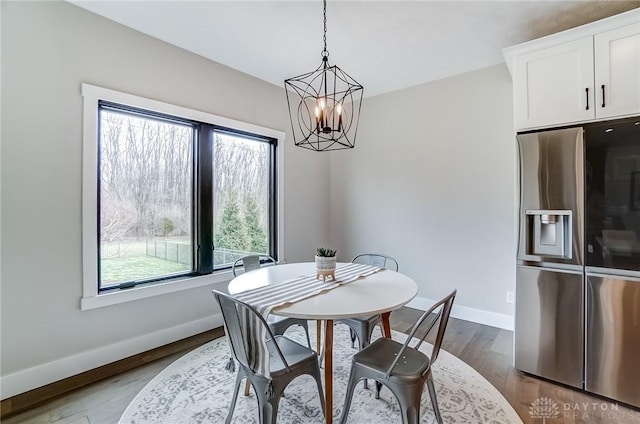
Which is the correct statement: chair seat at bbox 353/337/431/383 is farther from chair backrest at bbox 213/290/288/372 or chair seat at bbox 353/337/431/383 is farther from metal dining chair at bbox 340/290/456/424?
chair backrest at bbox 213/290/288/372


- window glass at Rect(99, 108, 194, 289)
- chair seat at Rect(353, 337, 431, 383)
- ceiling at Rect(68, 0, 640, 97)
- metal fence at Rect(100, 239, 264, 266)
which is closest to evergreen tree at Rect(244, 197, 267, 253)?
metal fence at Rect(100, 239, 264, 266)

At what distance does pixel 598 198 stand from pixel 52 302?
12.8 ft

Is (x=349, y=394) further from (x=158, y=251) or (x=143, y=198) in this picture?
(x=143, y=198)

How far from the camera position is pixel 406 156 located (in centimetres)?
377

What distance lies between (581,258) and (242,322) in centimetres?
229

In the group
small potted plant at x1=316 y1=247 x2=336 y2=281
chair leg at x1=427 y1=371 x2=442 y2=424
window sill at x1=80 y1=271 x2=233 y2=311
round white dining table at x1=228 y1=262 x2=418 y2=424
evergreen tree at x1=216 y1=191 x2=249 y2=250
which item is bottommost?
chair leg at x1=427 y1=371 x2=442 y2=424

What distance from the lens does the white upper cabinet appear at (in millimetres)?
1912

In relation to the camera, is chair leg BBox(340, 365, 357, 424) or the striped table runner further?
chair leg BBox(340, 365, 357, 424)

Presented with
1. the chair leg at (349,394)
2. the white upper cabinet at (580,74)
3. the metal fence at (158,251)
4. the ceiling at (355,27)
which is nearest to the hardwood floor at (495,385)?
the metal fence at (158,251)

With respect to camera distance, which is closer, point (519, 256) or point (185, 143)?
point (519, 256)

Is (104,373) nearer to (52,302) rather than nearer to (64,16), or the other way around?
(52,302)

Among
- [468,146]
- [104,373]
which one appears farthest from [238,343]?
[468,146]

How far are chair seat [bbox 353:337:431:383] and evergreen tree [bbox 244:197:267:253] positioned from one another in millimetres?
2164

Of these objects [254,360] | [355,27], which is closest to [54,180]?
[254,360]
